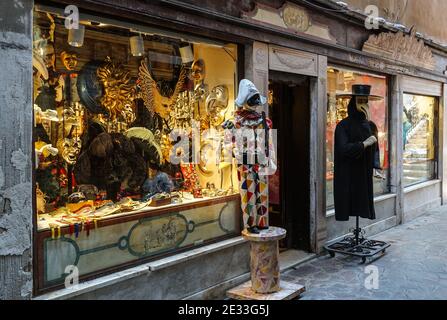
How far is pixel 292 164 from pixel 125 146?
9.81 feet

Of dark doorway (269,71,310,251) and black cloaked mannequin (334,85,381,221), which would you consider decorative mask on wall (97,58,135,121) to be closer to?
dark doorway (269,71,310,251)

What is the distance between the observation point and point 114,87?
4898 mm

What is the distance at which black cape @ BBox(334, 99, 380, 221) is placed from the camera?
6.75 metres

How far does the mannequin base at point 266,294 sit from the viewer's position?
489cm

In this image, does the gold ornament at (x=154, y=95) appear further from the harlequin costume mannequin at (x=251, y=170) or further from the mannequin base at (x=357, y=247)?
the mannequin base at (x=357, y=247)

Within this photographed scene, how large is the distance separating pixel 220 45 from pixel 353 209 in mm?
3097

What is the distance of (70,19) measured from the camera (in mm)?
4180

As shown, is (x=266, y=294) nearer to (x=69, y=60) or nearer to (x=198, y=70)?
(x=198, y=70)

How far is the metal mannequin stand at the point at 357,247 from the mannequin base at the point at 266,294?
1.67m

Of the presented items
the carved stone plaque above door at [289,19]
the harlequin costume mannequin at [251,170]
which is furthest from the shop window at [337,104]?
the harlequin costume mannequin at [251,170]

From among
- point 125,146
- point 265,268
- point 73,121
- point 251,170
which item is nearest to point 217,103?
point 251,170

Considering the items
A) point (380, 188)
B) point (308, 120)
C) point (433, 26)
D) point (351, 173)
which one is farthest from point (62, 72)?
point (433, 26)

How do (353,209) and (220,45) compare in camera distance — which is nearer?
(220,45)

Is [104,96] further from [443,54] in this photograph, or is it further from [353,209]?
[443,54]
